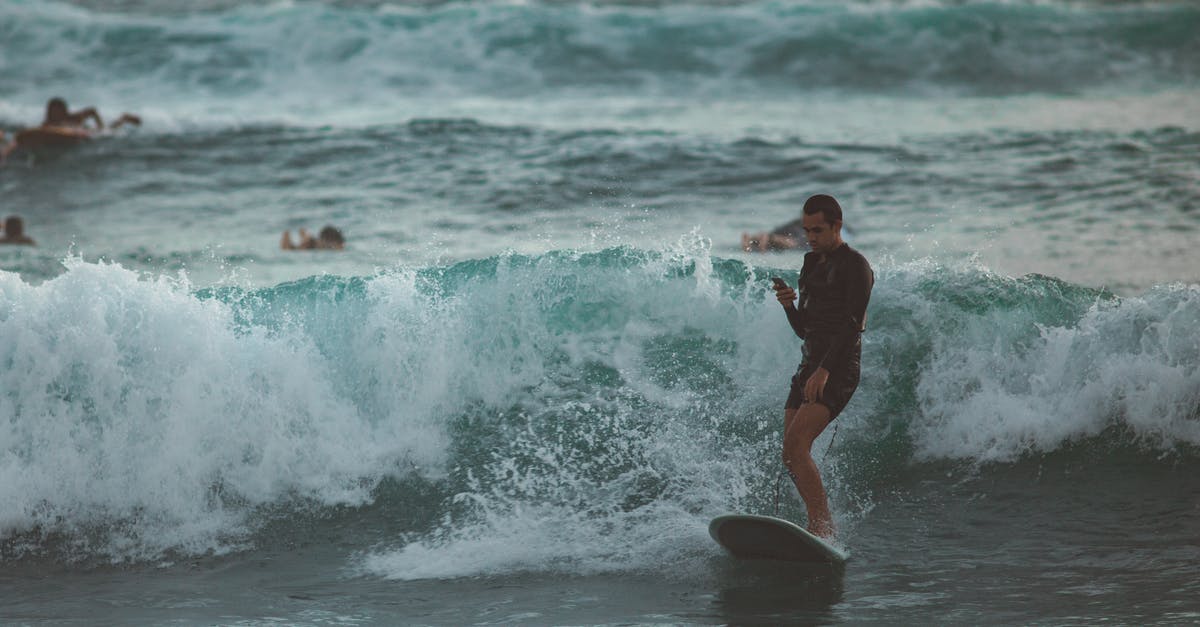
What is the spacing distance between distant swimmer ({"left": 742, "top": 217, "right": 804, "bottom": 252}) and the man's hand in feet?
20.4

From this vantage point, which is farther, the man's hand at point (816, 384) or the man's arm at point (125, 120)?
the man's arm at point (125, 120)

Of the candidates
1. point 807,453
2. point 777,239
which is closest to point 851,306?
point 807,453

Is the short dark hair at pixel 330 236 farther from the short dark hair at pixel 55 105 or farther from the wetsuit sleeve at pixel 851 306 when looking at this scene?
the short dark hair at pixel 55 105

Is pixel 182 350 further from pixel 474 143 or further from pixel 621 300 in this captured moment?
pixel 474 143

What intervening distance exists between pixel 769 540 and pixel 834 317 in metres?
1.17

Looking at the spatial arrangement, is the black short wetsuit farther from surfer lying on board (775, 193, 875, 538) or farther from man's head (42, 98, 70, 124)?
man's head (42, 98, 70, 124)

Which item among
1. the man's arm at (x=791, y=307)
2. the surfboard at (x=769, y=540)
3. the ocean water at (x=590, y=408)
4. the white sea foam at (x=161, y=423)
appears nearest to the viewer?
the man's arm at (x=791, y=307)

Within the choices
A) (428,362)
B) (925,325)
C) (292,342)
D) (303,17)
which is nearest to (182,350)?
(292,342)

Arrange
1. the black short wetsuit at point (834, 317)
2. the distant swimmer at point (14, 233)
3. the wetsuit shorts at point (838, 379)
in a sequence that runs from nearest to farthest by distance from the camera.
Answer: the black short wetsuit at point (834, 317) → the wetsuit shorts at point (838, 379) → the distant swimmer at point (14, 233)

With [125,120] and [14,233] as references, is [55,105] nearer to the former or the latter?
[125,120]

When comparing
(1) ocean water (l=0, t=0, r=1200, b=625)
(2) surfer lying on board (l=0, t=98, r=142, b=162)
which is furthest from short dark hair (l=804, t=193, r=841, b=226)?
(2) surfer lying on board (l=0, t=98, r=142, b=162)

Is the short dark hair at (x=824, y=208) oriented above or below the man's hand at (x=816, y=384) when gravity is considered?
above

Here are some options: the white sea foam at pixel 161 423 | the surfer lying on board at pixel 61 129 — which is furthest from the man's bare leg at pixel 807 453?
the surfer lying on board at pixel 61 129

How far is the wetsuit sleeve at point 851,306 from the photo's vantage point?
582 centimetres
